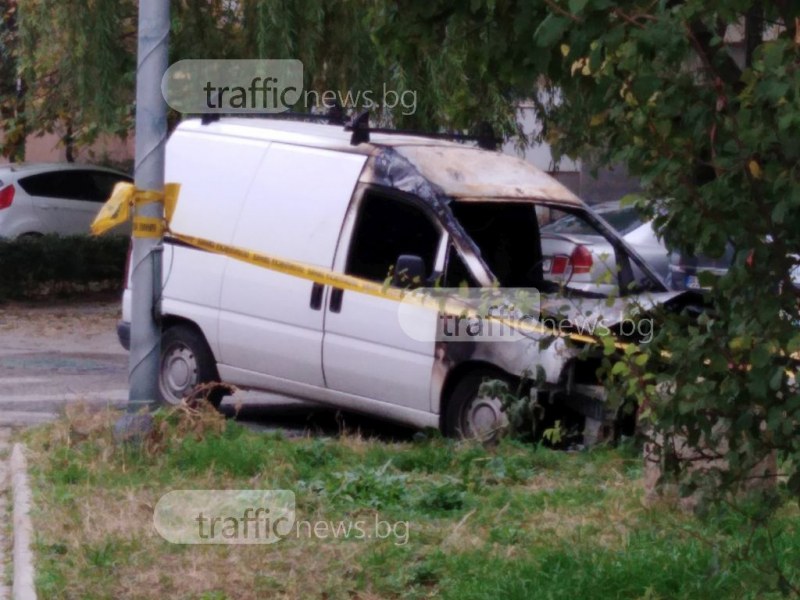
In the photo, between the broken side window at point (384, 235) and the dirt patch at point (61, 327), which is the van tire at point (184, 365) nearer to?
the broken side window at point (384, 235)

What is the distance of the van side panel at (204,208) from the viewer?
9.54m

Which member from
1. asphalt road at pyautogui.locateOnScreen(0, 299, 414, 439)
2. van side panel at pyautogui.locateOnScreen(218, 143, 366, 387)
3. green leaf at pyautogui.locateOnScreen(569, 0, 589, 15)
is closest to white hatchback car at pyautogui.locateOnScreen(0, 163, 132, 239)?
asphalt road at pyautogui.locateOnScreen(0, 299, 414, 439)

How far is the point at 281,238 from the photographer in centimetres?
920

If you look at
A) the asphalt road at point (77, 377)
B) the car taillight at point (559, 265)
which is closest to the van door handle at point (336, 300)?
the asphalt road at point (77, 377)

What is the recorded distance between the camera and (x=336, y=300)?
8930mm

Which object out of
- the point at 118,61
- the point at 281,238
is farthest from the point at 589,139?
the point at 118,61

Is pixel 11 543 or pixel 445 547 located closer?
pixel 445 547

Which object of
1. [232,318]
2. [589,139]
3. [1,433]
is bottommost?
[1,433]

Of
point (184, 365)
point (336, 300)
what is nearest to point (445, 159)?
point (336, 300)

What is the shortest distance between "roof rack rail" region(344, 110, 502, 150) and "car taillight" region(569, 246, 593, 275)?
112cm

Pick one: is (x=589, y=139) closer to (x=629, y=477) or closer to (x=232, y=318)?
(x=629, y=477)

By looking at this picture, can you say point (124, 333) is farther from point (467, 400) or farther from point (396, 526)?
point (396, 526)

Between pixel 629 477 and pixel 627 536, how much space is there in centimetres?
148

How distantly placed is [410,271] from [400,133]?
160 cm
